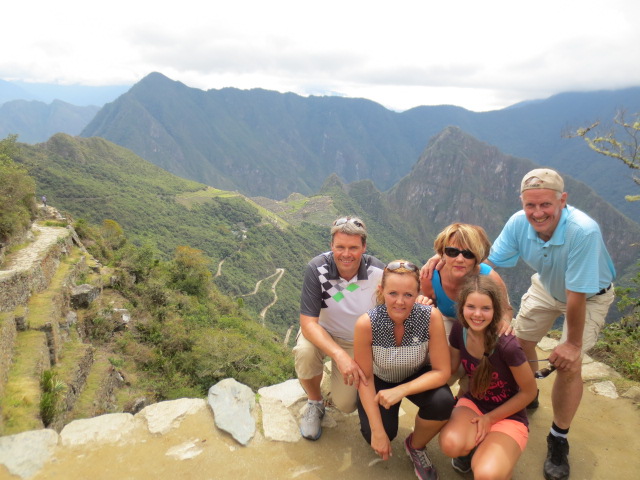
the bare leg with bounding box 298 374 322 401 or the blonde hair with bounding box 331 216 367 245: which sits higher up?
the blonde hair with bounding box 331 216 367 245

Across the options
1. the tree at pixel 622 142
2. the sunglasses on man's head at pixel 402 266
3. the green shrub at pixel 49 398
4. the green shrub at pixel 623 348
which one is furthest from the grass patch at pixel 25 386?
the tree at pixel 622 142

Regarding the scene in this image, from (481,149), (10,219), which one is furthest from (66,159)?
(481,149)

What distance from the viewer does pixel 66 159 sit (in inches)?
2766

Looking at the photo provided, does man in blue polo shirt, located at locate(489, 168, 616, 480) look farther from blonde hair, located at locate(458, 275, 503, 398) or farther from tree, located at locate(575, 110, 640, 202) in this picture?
tree, located at locate(575, 110, 640, 202)

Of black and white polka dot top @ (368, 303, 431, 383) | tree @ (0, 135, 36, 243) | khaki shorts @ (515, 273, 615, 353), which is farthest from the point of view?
tree @ (0, 135, 36, 243)

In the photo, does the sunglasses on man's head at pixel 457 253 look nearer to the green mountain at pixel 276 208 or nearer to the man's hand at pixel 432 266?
the man's hand at pixel 432 266

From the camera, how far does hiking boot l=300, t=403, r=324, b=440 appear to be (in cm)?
358

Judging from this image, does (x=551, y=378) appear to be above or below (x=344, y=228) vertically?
below

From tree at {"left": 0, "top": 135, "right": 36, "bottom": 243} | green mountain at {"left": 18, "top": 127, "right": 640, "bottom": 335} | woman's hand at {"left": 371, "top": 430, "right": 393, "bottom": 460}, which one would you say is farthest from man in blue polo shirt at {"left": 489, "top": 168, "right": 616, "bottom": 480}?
tree at {"left": 0, "top": 135, "right": 36, "bottom": 243}

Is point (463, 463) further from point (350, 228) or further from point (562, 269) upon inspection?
point (350, 228)

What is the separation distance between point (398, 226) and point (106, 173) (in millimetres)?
96253

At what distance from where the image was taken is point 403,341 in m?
3.07

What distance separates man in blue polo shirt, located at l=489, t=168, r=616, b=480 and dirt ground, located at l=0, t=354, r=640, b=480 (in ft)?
1.31

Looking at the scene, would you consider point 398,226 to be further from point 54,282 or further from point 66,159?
point 54,282
